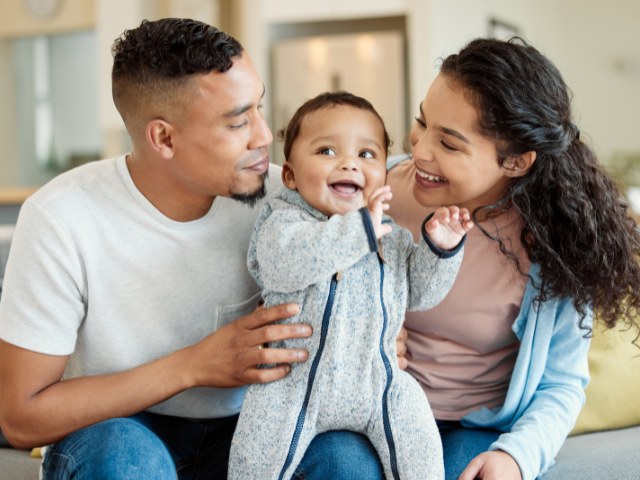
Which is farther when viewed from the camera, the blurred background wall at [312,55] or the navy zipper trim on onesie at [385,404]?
the blurred background wall at [312,55]

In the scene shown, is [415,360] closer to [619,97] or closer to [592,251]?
[592,251]

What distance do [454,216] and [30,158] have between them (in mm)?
5958

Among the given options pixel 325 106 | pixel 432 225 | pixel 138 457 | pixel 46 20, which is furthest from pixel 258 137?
pixel 46 20

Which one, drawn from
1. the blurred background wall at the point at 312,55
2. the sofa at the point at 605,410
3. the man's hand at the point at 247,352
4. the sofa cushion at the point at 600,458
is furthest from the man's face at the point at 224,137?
the blurred background wall at the point at 312,55

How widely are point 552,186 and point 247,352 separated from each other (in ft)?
2.52

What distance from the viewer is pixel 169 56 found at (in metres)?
1.29

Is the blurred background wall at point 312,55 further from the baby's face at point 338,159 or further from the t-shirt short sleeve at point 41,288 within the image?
the t-shirt short sleeve at point 41,288

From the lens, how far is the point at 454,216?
3.55 ft

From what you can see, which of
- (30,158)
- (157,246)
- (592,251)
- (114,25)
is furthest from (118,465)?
(30,158)

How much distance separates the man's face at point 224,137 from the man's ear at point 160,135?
16 mm

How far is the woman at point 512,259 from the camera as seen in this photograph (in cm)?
122

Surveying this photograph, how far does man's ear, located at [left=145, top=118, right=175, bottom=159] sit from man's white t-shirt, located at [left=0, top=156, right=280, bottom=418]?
100mm

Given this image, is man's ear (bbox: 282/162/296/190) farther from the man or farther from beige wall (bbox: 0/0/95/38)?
beige wall (bbox: 0/0/95/38)

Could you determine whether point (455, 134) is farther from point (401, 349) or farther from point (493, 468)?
point (493, 468)
